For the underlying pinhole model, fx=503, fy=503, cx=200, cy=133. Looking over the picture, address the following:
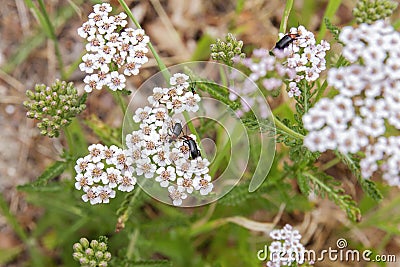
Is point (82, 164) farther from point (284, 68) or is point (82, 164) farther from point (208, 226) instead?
point (208, 226)

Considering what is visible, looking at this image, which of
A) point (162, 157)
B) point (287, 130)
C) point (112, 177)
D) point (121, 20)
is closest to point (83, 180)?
point (112, 177)

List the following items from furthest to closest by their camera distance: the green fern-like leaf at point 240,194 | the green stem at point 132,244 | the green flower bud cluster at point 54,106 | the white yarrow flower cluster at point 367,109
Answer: the green stem at point 132,244 → the green fern-like leaf at point 240,194 → the green flower bud cluster at point 54,106 → the white yarrow flower cluster at point 367,109

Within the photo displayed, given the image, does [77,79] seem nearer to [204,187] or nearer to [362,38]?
[204,187]

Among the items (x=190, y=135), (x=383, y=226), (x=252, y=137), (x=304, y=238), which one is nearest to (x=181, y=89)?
(x=190, y=135)

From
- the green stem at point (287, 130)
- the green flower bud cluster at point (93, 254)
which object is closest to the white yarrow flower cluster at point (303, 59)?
the green stem at point (287, 130)

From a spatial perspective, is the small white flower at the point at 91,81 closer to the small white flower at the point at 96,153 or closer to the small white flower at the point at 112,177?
the small white flower at the point at 96,153
